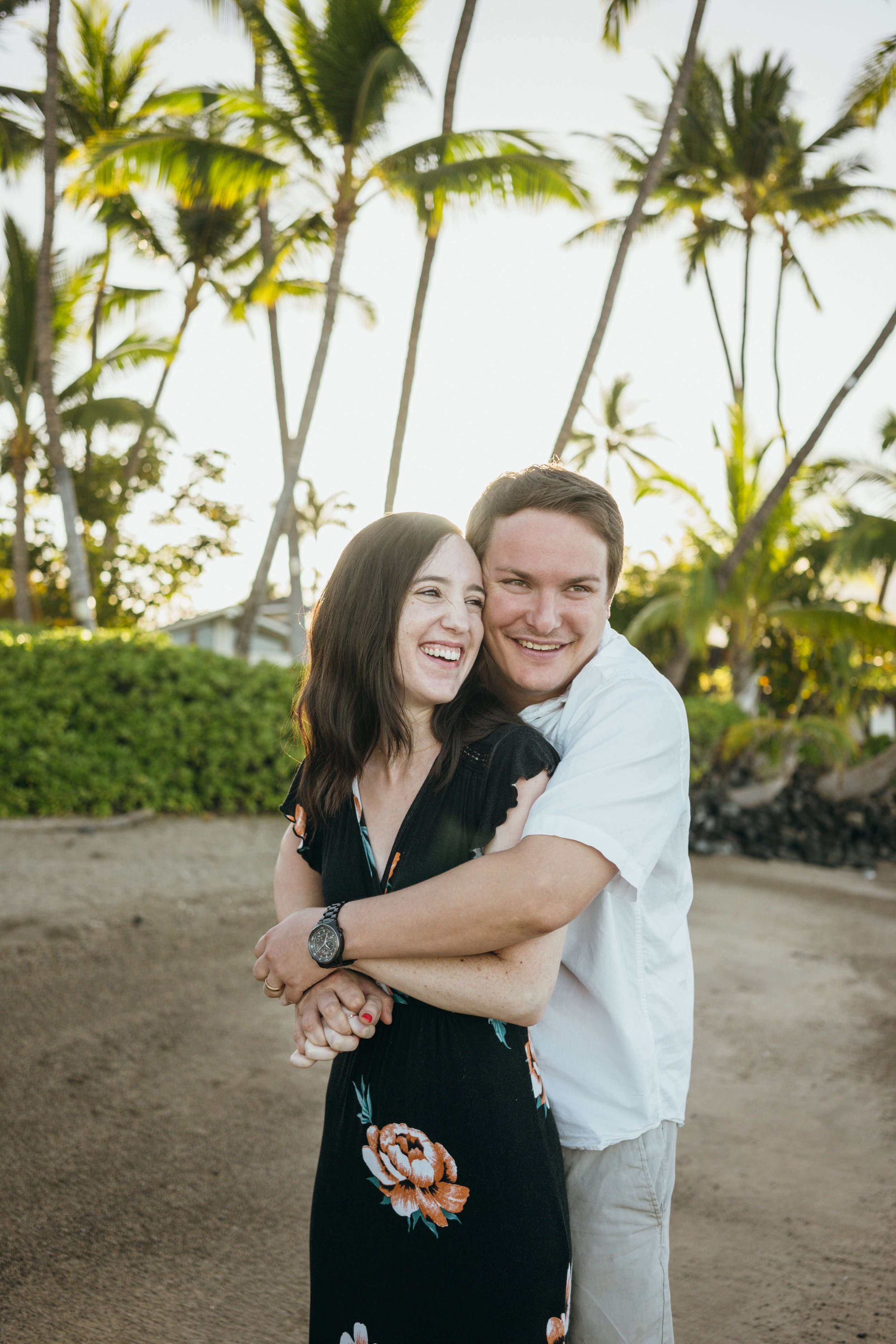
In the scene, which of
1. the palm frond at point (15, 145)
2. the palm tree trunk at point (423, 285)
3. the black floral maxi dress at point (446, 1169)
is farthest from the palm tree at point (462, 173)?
the black floral maxi dress at point (446, 1169)

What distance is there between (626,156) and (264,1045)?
65.0ft

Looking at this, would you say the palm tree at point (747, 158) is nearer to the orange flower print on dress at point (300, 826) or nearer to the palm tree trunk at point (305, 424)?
the palm tree trunk at point (305, 424)

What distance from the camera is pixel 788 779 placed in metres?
13.6

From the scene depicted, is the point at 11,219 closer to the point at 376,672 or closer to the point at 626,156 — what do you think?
the point at 626,156

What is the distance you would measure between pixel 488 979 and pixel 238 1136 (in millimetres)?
2696

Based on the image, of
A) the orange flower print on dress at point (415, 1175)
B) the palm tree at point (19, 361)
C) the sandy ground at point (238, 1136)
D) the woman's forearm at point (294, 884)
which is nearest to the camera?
the orange flower print on dress at point (415, 1175)

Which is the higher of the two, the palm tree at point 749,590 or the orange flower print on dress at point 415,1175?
the palm tree at point 749,590

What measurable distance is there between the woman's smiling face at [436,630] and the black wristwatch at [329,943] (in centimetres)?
46

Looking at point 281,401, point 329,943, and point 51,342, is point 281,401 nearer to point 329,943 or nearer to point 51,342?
point 51,342

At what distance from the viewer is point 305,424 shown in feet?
42.5

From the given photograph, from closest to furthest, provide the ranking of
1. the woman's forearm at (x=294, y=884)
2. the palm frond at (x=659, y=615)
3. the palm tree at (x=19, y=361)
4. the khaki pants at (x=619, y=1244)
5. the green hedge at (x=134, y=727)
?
the khaki pants at (x=619, y=1244)
the woman's forearm at (x=294, y=884)
the green hedge at (x=134, y=727)
the palm frond at (x=659, y=615)
the palm tree at (x=19, y=361)

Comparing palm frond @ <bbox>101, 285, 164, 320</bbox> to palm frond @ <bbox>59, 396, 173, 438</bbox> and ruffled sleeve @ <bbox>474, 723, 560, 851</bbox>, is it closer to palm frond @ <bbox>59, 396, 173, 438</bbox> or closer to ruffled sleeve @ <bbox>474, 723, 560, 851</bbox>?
palm frond @ <bbox>59, 396, 173, 438</bbox>

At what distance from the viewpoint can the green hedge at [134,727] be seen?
8867mm

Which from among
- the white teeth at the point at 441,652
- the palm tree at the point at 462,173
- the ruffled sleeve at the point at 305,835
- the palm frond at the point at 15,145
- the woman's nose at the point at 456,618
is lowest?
the ruffled sleeve at the point at 305,835
